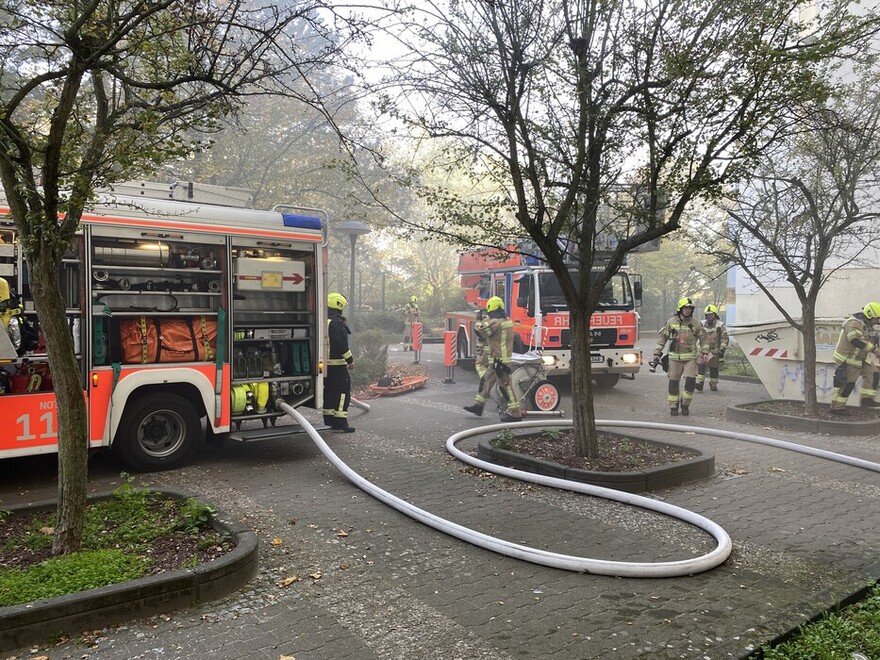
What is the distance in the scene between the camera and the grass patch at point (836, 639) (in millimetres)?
3221

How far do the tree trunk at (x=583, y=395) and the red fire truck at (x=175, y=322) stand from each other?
10.0 feet

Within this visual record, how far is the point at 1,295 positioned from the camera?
18.8 feet

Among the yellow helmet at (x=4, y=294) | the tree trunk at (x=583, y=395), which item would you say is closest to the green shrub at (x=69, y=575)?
the yellow helmet at (x=4, y=294)

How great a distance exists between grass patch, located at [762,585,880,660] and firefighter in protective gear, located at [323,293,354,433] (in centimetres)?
615

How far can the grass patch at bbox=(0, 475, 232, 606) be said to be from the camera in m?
3.55

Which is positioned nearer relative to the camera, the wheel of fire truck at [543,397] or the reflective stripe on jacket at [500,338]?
the reflective stripe on jacket at [500,338]

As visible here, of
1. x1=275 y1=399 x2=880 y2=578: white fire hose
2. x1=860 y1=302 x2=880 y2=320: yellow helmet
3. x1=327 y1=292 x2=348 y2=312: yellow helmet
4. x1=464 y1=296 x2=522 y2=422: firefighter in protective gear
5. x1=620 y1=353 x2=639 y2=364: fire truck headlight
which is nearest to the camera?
x1=275 y1=399 x2=880 y2=578: white fire hose

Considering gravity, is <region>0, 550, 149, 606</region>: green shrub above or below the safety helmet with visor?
below

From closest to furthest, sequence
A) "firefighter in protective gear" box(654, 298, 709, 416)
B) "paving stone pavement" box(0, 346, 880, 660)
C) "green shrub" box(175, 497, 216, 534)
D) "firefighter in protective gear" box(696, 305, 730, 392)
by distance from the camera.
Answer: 1. "paving stone pavement" box(0, 346, 880, 660)
2. "green shrub" box(175, 497, 216, 534)
3. "firefighter in protective gear" box(654, 298, 709, 416)
4. "firefighter in protective gear" box(696, 305, 730, 392)

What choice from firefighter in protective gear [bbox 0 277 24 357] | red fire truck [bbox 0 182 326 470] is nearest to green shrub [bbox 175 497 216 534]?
red fire truck [bbox 0 182 326 470]

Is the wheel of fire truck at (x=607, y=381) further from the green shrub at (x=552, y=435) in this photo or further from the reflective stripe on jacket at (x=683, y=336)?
the green shrub at (x=552, y=435)

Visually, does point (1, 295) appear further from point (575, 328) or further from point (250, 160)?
point (250, 160)

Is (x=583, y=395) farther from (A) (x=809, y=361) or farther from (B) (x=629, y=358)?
(B) (x=629, y=358)

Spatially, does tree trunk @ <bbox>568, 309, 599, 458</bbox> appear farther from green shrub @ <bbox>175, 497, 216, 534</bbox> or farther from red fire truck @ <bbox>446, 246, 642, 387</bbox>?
red fire truck @ <bbox>446, 246, 642, 387</bbox>
